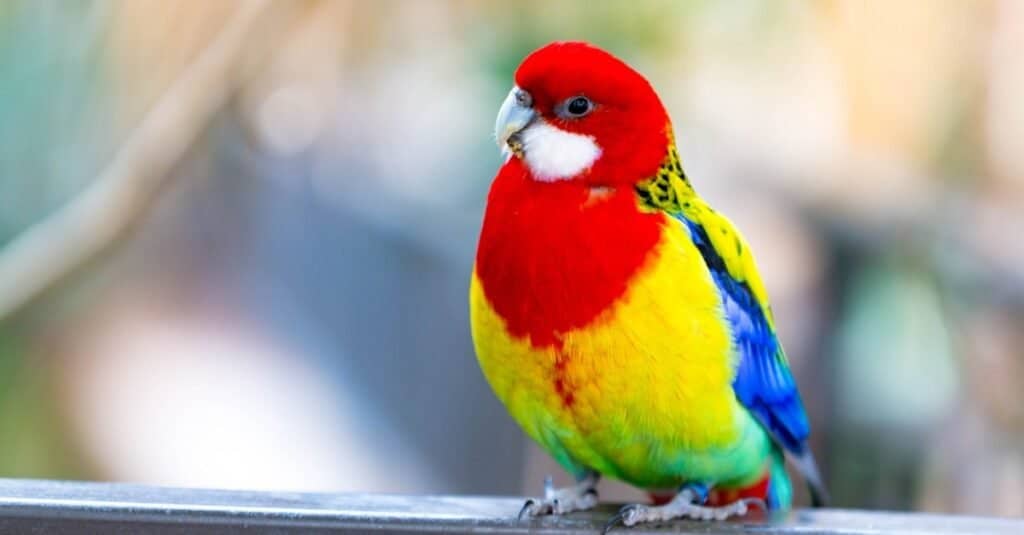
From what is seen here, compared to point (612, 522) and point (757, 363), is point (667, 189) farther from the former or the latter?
point (612, 522)

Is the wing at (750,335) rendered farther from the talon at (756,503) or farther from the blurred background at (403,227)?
the blurred background at (403,227)

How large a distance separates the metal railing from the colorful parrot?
86mm

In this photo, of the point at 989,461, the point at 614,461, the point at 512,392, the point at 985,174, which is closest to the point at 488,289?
the point at 512,392

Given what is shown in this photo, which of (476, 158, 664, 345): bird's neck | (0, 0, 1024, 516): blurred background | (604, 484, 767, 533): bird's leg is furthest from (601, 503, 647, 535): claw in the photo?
(0, 0, 1024, 516): blurred background

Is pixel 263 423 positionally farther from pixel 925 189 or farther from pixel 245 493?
pixel 245 493

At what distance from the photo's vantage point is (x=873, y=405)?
3.01m

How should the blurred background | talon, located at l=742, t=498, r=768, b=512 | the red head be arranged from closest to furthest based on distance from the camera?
the red head < talon, located at l=742, t=498, r=768, b=512 < the blurred background

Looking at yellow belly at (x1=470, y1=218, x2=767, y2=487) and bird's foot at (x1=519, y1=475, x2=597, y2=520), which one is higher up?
yellow belly at (x1=470, y1=218, x2=767, y2=487)

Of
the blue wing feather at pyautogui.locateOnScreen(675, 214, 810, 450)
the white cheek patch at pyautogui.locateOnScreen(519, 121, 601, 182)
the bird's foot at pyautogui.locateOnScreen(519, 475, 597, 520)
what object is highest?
the white cheek patch at pyautogui.locateOnScreen(519, 121, 601, 182)

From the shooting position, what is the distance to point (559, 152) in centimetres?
129

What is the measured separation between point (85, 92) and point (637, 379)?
2.04m

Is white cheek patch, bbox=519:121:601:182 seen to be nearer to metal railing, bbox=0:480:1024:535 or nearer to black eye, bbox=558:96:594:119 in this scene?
black eye, bbox=558:96:594:119

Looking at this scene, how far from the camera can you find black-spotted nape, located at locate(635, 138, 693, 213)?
130 centimetres

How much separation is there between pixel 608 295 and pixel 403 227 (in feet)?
6.42
